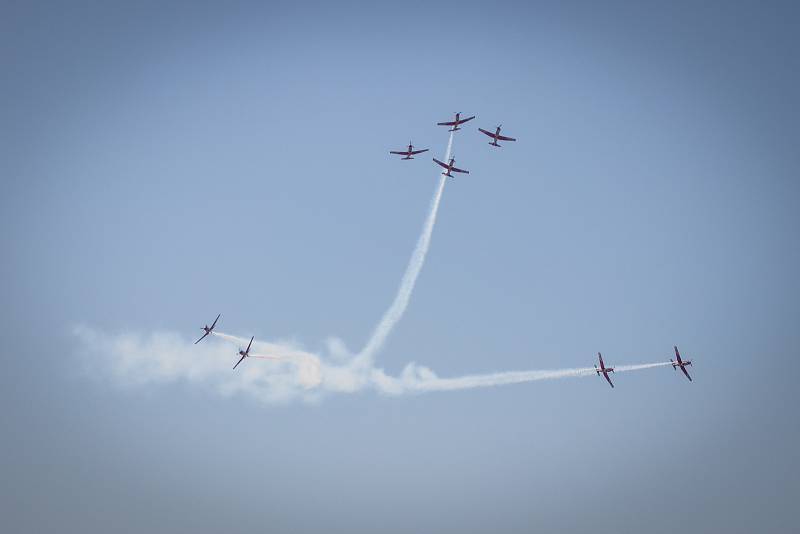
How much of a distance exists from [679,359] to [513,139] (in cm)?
3982

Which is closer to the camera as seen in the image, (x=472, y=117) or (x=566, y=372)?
(x=472, y=117)

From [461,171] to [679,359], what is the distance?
41648 millimetres

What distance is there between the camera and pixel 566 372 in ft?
315

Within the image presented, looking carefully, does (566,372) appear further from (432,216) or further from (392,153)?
(392,153)

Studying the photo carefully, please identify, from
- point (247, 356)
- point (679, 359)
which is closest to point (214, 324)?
point (247, 356)

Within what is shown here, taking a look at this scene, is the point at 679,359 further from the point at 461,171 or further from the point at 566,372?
the point at 461,171

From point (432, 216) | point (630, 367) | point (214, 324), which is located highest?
point (432, 216)

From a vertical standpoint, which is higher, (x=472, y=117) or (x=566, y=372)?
(x=472, y=117)

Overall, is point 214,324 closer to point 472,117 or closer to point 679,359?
point 472,117

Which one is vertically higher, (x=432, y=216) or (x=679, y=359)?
(x=432, y=216)

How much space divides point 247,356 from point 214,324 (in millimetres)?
7610

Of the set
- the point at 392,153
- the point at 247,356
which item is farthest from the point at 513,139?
the point at 247,356

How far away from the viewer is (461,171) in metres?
92.9

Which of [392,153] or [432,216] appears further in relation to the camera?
[432,216]
